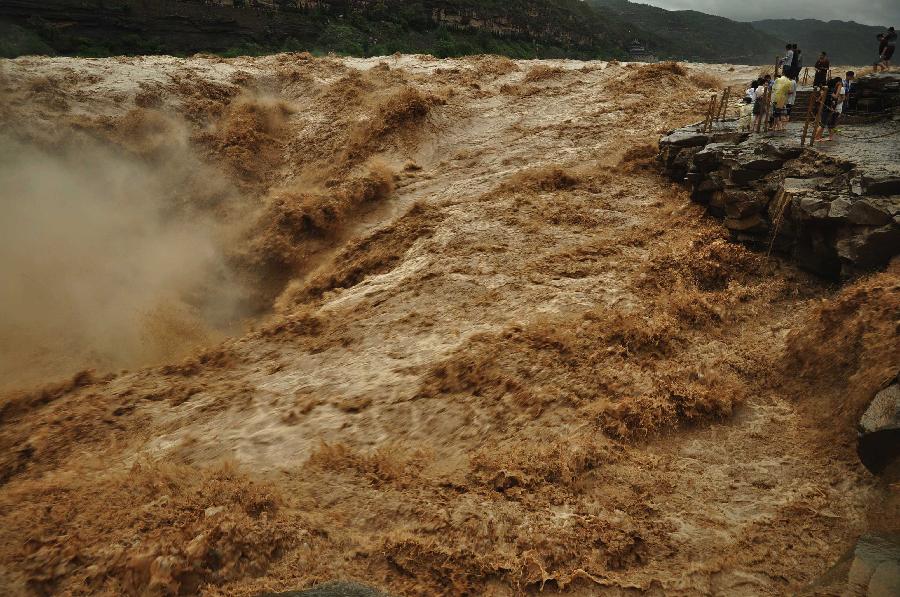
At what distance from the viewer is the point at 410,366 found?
305 inches

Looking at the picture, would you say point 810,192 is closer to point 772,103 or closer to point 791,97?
point 772,103

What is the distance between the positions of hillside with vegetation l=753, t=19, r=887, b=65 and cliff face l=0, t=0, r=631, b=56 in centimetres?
6364

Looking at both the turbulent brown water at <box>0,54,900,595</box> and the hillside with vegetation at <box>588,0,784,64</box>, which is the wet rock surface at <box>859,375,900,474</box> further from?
the hillside with vegetation at <box>588,0,784,64</box>

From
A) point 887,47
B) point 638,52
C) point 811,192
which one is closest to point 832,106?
point 811,192

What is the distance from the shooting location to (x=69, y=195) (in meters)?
13.9

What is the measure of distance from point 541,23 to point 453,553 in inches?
2768

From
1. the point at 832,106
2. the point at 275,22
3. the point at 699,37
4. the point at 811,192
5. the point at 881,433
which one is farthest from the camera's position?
the point at 699,37

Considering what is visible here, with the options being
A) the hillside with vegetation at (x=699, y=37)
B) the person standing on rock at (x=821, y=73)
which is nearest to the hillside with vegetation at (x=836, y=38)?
the hillside with vegetation at (x=699, y=37)

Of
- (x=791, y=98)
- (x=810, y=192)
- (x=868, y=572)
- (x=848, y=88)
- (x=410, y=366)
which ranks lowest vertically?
(x=410, y=366)

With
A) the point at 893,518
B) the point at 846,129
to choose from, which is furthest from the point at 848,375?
the point at 846,129

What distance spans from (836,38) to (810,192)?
14085 cm

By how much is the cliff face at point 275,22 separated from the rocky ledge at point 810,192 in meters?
38.9

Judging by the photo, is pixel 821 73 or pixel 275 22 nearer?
pixel 821 73

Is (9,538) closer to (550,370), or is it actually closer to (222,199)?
(550,370)
